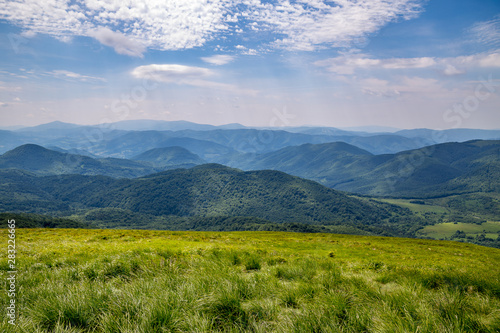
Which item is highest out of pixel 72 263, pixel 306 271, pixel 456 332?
pixel 456 332

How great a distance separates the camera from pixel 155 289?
643cm

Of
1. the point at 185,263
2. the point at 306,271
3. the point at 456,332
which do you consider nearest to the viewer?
the point at 456,332

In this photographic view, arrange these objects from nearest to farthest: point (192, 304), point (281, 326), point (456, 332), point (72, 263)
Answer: point (456, 332) < point (281, 326) < point (192, 304) < point (72, 263)

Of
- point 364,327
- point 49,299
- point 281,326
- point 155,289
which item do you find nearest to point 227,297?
point 281,326

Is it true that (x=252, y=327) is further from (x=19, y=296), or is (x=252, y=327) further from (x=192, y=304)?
(x=19, y=296)

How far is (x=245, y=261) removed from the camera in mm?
11781

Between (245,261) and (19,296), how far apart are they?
8.03 meters

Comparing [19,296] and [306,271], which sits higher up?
[19,296]

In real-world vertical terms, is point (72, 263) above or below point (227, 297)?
below

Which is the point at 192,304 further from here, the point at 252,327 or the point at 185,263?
the point at 185,263

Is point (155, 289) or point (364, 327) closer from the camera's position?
point (364, 327)

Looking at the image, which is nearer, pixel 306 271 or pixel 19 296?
pixel 19 296

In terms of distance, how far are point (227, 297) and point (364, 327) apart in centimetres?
300

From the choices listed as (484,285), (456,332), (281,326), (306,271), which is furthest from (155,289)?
(484,285)
